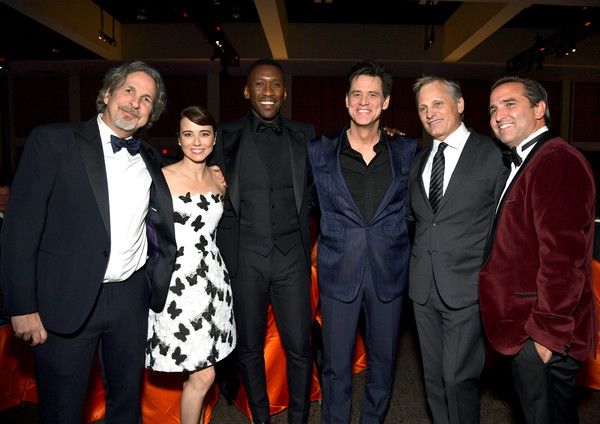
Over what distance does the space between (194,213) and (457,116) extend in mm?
1453

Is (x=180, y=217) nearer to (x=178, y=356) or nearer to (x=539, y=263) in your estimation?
(x=178, y=356)

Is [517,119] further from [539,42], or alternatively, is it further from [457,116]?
[539,42]

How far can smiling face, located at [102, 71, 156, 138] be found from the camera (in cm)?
174

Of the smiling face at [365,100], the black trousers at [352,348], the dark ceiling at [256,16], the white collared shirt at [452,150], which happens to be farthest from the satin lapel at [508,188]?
the dark ceiling at [256,16]

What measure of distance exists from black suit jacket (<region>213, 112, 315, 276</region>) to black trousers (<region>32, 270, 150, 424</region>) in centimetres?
52

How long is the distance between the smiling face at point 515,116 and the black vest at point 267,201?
3.67 feet

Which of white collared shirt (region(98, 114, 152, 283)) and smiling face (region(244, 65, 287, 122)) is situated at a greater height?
smiling face (region(244, 65, 287, 122))

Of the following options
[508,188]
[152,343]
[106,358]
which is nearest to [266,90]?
[508,188]

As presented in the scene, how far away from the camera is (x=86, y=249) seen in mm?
1570

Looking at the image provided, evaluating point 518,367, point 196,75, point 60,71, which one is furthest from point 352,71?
point 60,71

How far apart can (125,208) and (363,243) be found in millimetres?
1146

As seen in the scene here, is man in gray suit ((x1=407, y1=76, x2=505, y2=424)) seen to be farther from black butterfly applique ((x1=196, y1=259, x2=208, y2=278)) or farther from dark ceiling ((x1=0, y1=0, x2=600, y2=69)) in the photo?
dark ceiling ((x1=0, y1=0, x2=600, y2=69))

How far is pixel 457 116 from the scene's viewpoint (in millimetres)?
2051

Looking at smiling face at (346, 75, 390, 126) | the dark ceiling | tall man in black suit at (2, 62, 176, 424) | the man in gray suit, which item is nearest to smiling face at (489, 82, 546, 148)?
the man in gray suit
